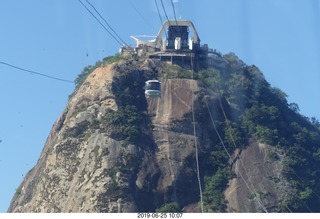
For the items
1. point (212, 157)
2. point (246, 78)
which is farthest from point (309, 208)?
point (246, 78)

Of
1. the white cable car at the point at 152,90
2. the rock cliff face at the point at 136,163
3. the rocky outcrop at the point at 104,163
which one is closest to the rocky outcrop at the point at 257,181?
the rock cliff face at the point at 136,163

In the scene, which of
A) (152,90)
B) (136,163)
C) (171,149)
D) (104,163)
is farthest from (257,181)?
(152,90)

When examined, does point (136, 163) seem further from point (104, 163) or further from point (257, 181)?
point (257, 181)

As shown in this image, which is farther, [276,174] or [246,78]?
[246,78]

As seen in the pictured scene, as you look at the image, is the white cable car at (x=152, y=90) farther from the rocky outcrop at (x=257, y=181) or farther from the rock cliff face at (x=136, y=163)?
the rocky outcrop at (x=257, y=181)

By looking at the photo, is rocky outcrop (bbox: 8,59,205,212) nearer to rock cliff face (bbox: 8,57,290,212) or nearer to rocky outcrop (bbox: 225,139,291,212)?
rock cliff face (bbox: 8,57,290,212)

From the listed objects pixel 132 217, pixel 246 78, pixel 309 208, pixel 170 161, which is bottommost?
pixel 132 217

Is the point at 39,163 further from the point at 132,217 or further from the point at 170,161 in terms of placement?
the point at 132,217
